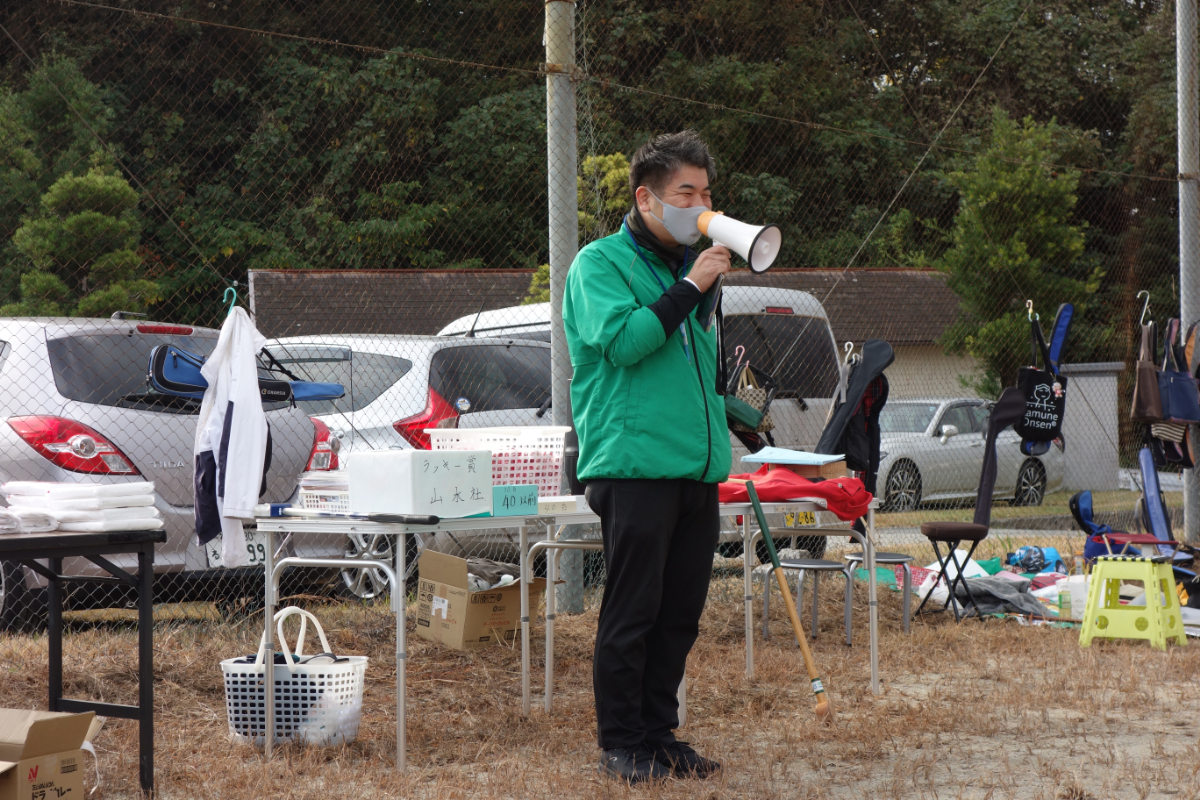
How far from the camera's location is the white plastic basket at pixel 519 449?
4.02 meters

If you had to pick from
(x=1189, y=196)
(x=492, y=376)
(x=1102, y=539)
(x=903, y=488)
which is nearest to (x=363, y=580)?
(x=492, y=376)

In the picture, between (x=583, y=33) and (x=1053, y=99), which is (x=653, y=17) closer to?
(x=583, y=33)

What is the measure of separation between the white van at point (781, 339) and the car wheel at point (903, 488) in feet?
18.5

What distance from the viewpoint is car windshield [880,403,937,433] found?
1445 centimetres

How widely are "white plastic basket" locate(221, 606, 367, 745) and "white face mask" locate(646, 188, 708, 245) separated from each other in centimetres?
169

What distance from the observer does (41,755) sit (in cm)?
300

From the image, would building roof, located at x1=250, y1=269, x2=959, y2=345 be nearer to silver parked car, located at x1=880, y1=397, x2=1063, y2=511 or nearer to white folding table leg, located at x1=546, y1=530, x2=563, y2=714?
silver parked car, located at x1=880, y1=397, x2=1063, y2=511

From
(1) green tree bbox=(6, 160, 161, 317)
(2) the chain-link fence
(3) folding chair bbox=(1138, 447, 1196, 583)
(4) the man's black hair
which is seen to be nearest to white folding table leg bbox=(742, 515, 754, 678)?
(2) the chain-link fence

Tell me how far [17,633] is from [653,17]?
1355cm

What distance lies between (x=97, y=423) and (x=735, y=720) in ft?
9.24

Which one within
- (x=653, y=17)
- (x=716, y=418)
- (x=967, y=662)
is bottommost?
(x=967, y=662)

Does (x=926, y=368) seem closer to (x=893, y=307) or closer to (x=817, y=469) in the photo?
(x=893, y=307)

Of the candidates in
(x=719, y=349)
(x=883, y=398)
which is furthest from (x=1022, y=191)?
(x=719, y=349)

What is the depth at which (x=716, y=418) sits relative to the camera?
3492 mm
